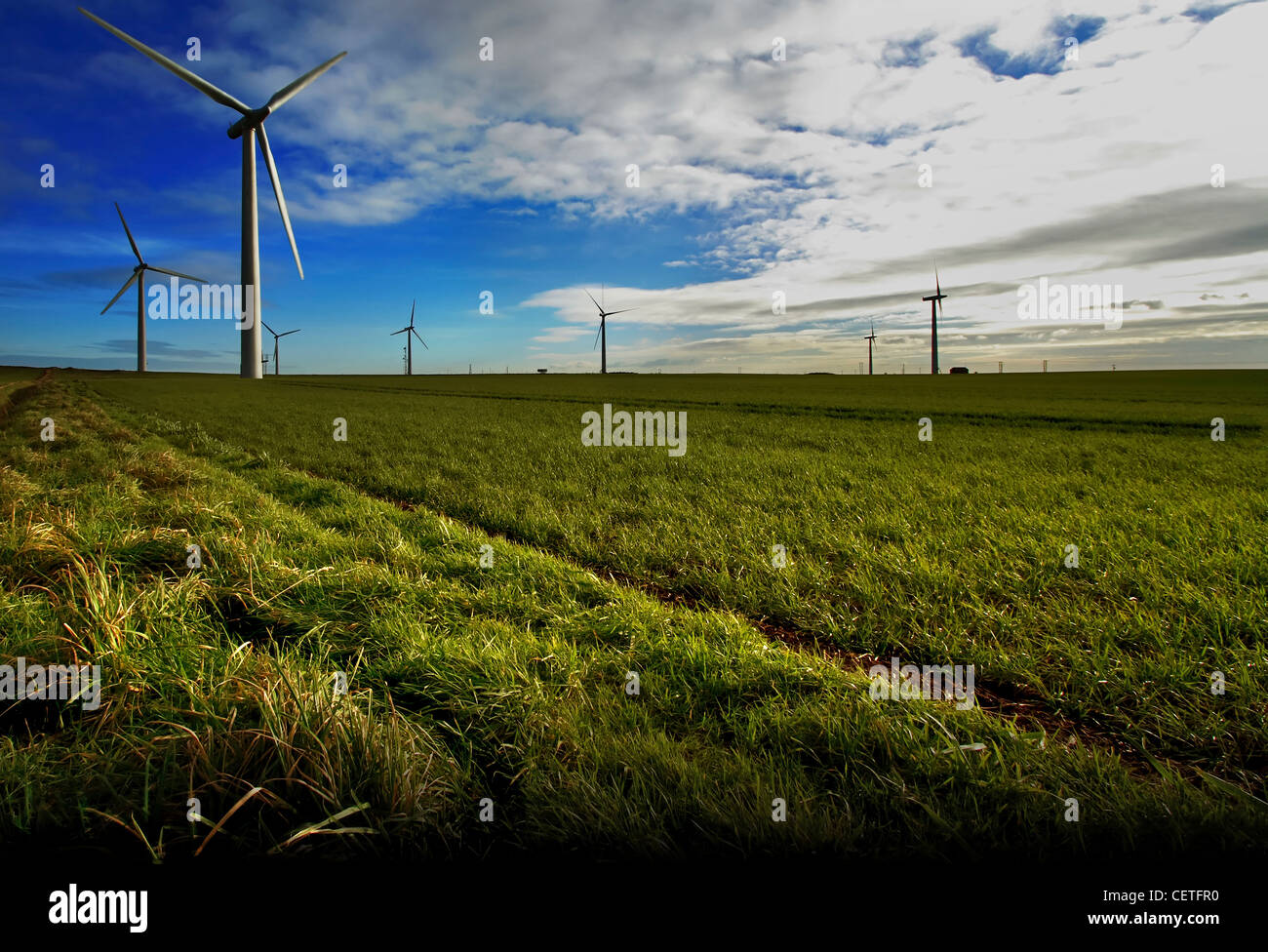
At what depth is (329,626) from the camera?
4168mm

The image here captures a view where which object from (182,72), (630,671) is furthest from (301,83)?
(630,671)

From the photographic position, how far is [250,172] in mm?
60344

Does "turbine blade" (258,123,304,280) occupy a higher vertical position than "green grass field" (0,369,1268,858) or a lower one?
higher

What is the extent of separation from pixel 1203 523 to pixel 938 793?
7202mm

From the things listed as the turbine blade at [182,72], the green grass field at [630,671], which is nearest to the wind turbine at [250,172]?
the turbine blade at [182,72]

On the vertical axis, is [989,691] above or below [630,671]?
below

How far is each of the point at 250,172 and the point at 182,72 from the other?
67.9 ft

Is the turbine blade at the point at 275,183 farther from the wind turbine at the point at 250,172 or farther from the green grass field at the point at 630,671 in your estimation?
the green grass field at the point at 630,671

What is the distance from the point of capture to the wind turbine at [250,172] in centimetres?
4184

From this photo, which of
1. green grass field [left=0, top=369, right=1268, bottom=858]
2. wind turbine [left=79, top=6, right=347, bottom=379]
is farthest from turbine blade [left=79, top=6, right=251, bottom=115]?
green grass field [left=0, top=369, right=1268, bottom=858]

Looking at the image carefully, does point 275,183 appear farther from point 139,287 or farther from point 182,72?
point 139,287

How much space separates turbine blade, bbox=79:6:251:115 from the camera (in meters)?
38.7

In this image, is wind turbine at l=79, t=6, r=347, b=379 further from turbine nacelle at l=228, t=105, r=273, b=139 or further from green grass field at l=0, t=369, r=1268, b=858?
green grass field at l=0, t=369, r=1268, b=858
